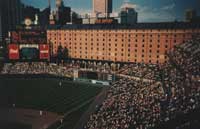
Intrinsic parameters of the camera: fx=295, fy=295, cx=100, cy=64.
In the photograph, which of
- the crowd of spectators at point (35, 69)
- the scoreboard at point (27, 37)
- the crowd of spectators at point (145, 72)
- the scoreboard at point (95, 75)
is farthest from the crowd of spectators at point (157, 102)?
the scoreboard at point (27, 37)

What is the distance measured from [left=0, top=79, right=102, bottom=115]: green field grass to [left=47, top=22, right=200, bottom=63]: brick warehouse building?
3395 cm

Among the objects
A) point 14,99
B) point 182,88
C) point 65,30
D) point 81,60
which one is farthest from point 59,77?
point 182,88

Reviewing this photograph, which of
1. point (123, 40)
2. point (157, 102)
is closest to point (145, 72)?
point (157, 102)

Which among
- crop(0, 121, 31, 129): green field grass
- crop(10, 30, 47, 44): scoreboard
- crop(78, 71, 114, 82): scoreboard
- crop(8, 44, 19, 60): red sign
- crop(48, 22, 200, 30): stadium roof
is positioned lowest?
crop(0, 121, 31, 129): green field grass

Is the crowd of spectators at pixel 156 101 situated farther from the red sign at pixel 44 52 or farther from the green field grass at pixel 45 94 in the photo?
the red sign at pixel 44 52

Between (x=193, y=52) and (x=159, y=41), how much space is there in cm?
4643

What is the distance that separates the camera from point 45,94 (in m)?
85.6

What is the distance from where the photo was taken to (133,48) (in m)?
122

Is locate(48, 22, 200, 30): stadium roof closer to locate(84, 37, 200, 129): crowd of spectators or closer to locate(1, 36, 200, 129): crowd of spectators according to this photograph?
locate(1, 36, 200, 129): crowd of spectators

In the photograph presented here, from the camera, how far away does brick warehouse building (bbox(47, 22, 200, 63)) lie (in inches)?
4355

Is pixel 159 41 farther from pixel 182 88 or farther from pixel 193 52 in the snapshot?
pixel 182 88

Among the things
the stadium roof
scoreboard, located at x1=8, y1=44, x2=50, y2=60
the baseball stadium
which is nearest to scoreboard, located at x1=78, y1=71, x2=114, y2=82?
the baseball stadium

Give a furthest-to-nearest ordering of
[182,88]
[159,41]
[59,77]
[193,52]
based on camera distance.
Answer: [159,41] → [59,77] → [193,52] → [182,88]

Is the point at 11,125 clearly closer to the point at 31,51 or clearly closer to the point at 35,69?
the point at 35,69
